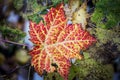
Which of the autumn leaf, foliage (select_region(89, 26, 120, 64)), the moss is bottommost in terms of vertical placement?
the moss

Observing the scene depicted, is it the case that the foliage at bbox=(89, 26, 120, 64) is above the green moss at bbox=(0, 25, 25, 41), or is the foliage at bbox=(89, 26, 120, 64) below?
below

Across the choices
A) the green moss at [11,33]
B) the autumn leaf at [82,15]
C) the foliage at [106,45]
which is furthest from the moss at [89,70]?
the green moss at [11,33]

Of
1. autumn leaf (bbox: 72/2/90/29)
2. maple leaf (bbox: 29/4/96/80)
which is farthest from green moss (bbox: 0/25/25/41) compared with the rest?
autumn leaf (bbox: 72/2/90/29)

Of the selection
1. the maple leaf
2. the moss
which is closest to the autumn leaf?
the maple leaf

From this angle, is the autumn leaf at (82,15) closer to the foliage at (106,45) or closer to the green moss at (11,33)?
the foliage at (106,45)

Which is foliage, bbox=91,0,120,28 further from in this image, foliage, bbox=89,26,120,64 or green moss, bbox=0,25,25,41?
green moss, bbox=0,25,25,41
